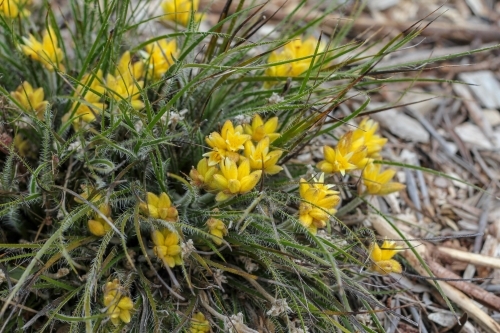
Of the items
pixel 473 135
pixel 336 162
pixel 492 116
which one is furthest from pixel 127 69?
pixel 492 116

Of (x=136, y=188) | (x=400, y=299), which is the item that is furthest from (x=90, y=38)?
(x=400, y=299)

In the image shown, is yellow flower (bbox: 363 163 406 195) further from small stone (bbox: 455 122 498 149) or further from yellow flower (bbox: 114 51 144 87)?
small stone (bbox: 455 122 498 149)

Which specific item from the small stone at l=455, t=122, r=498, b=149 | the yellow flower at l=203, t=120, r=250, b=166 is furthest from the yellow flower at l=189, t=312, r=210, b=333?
the small stone at l=455, t=122, r=498, b=149

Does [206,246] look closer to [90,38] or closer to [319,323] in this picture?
[319,323]

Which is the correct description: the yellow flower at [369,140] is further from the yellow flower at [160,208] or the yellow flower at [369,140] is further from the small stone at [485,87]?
the small stone at [485,87]

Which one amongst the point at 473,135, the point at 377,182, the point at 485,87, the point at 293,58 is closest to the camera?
Result: the point at 377,182

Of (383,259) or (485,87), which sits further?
(485,87)

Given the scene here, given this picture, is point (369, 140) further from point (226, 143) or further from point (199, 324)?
point (199, 324)
